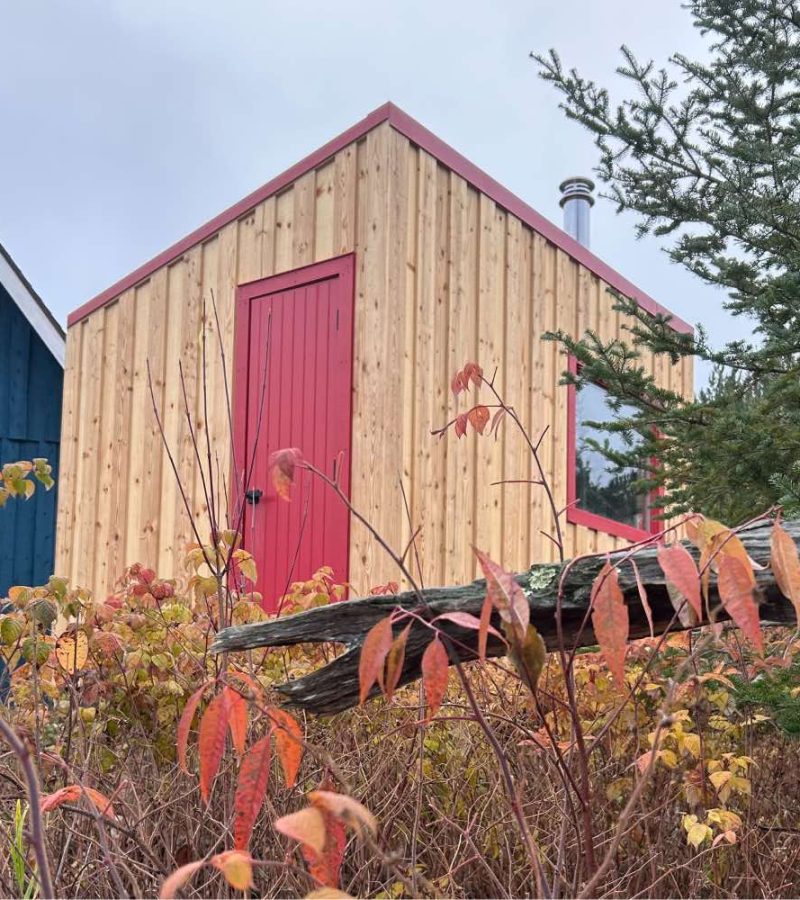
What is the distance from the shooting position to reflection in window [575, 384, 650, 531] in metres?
8.52

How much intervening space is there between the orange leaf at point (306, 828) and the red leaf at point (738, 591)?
1.97 ft

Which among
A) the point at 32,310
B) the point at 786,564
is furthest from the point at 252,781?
the point at 32,310

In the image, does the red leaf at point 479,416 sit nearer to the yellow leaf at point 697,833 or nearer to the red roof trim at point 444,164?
the yellow leaf at point 697,833

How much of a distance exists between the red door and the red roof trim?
644 mm

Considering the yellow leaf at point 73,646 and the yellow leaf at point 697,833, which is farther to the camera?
the yellow leaf at point 73,646

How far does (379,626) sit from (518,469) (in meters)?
6.26

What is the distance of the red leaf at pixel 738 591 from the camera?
1.37 metres

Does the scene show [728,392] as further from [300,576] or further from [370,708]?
[300,576]

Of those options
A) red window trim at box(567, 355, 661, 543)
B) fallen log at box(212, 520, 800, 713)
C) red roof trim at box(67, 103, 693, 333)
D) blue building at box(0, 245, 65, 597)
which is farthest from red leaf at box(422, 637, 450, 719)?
blue building at box(0, 245, 65, 597)

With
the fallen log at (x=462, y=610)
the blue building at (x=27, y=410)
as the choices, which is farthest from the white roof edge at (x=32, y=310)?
the fallen log at (x=462, y=610)

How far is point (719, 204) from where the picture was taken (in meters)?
4.46

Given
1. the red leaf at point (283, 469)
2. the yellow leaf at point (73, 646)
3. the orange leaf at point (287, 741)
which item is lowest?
the yellow leaf at point (73, 646)

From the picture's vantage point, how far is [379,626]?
1456mm

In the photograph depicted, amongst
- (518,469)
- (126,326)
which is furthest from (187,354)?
(518,469)
